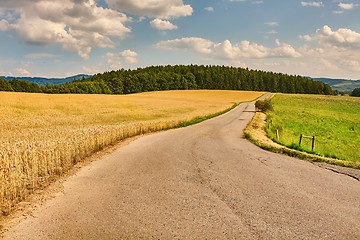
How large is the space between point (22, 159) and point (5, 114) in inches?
1229

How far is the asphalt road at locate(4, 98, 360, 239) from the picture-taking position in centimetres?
720

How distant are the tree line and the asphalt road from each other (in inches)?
4678

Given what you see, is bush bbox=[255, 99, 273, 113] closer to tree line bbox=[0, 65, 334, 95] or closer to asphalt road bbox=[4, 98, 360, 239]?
asphalt road bbox=[4, 98, 360, 239]

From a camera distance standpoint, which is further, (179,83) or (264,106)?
(179,83)

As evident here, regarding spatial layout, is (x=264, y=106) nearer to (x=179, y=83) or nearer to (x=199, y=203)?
(x=199, y=203)

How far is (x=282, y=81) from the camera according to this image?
16362 centimetres

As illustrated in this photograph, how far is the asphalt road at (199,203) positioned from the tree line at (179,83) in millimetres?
118815

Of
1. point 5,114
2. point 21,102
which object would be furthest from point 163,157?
point 21,102

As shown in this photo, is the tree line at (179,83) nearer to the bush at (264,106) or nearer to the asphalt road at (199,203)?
the bush at (264,106)

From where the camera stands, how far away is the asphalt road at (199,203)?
23.6 feet

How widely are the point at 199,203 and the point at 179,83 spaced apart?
137 m

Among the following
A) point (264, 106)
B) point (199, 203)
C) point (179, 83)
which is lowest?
point (199, 203)

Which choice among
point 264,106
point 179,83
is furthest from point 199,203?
point 179,83

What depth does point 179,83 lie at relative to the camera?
5704 inches
